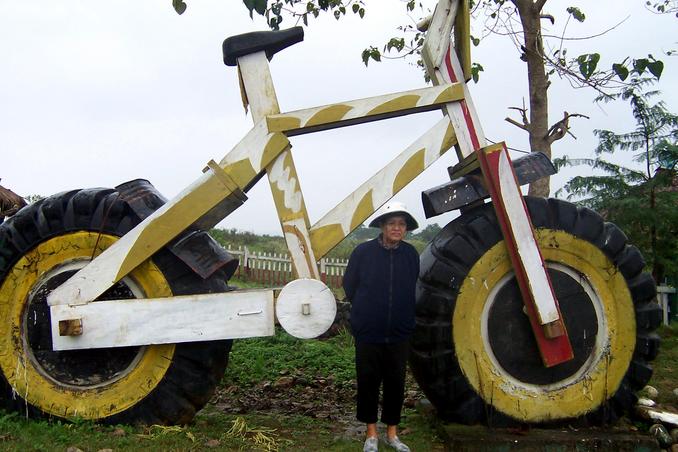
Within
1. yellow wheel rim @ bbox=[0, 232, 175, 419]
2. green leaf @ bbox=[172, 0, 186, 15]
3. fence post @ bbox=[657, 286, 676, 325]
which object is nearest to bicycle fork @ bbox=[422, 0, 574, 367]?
green leaf @ bbox=[172, 0, 186, 15]

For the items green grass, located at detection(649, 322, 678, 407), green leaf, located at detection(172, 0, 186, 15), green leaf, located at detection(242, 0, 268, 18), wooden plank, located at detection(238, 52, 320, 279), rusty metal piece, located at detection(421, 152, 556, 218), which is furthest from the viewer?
green grass, located at detection(649, 322, 678, 407)

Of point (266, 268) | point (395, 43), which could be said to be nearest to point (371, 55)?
point (395, 43)

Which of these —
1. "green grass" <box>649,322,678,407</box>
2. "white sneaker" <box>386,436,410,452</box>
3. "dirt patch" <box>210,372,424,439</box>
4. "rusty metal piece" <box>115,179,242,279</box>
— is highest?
"rusty metal piece" <box>115,179,242,279</box>

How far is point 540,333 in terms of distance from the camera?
4.23 meters

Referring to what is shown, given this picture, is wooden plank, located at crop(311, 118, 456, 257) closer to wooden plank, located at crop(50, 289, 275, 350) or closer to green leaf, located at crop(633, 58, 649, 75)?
wooden plank, located at crop(50, 289, 275, 350)

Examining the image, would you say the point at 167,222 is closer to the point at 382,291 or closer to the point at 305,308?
the point at 305,308

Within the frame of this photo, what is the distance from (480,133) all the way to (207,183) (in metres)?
1.79

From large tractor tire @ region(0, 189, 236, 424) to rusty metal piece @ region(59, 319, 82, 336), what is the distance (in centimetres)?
22

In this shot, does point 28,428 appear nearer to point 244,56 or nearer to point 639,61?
point 244,56

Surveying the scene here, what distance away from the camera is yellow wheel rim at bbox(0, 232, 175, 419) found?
14.2 ft

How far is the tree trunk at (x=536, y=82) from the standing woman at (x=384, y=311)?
3409mm

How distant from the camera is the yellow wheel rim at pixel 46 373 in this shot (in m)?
4.32

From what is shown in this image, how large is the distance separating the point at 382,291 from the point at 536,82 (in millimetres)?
4059

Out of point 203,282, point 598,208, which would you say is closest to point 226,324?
point 203,282
